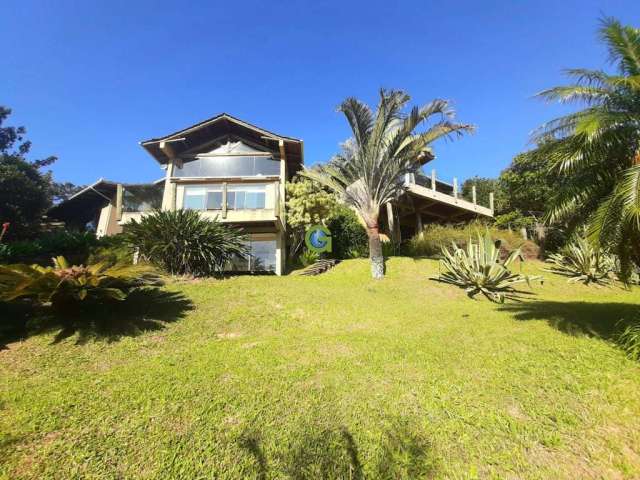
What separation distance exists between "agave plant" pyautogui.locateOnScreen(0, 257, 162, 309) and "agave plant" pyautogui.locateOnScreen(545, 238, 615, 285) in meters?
15.2

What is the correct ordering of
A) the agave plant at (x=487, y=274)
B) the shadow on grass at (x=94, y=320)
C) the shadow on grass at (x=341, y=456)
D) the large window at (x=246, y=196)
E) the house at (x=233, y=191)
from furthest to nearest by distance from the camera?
1. the large window at (x=246, y=196)
2. the house at (x=233, y=191)
3. the agave plant at (x=487, y=274)
4. the shadow on grass at (x=94, y=320)
5. the shadow on grass at (x=341, y=456)

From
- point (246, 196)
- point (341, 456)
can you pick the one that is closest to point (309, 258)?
point (246, 196)

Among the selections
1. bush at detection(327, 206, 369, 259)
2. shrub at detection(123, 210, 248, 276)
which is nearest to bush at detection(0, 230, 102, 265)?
shrub at detection(123, 210, 248, 276)

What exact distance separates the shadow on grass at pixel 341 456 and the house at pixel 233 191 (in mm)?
13080

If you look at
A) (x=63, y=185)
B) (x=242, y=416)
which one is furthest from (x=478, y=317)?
(x=63, y=185)

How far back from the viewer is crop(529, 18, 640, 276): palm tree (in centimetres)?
570

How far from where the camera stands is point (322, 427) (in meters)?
3.60

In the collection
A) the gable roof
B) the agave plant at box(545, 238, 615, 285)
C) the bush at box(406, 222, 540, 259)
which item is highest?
the gable roof

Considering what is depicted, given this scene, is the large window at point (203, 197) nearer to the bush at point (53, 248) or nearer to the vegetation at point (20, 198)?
the bush at point (53, 248)

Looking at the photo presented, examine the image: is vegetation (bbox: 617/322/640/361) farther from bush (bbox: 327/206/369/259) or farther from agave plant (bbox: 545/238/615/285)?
bush (bbox: 327/206/369/259)

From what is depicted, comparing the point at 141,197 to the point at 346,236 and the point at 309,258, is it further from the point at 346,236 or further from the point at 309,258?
the point at 346,236

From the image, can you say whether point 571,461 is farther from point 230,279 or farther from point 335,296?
point 230,279

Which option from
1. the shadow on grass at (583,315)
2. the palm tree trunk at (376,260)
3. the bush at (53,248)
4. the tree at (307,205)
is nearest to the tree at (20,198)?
the bush at (53,248)

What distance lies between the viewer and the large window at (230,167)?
18.8 m
